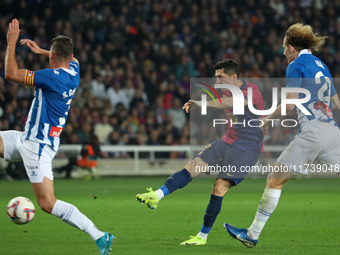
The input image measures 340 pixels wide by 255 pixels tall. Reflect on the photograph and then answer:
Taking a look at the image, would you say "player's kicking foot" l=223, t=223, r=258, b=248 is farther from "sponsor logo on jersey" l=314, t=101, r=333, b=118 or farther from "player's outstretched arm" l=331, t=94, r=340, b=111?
"player's outstretched arm" l=331, t=94, r=340, b=111

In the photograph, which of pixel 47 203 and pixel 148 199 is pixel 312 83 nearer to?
pixel 148 199

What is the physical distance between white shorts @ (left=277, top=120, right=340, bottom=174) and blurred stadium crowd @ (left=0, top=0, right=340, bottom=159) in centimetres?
1135

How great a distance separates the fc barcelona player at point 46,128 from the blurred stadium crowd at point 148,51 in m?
10.6

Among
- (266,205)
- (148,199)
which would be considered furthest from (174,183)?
(266,205)

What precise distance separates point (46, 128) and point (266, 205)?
2.54m

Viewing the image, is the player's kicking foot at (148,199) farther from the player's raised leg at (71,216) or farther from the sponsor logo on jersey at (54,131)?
the sponsor logo on jersey at (54,131)

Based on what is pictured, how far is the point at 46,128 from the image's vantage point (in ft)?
22.0

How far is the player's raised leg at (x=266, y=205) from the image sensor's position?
7.26 metres

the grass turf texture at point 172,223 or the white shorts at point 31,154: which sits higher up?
the white shorts at point 31,154

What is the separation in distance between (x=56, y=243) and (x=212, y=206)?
184cm

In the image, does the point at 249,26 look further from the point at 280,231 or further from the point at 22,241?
the point at 22,241

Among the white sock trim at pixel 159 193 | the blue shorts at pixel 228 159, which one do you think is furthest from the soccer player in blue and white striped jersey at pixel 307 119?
the white sock trim at pixel 159 193

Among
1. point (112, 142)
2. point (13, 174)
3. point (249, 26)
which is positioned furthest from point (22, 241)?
point (249, 26)

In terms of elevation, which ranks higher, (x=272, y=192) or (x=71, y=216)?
(x=272, y=192)
